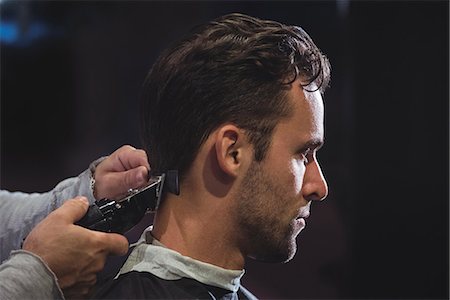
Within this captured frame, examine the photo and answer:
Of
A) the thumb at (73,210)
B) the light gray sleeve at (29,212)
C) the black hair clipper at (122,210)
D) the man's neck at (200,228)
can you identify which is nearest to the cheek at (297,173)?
the man's neck at (200,228)

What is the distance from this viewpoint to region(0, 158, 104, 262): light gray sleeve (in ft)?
5.23

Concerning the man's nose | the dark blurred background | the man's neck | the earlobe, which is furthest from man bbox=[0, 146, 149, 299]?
the dark blurred background

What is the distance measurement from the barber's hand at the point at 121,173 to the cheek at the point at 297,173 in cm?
26

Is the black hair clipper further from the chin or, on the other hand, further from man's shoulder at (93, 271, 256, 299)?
the chin

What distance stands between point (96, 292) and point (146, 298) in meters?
0.09

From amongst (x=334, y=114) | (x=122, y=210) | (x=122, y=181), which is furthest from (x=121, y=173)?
(x=334, y=114)

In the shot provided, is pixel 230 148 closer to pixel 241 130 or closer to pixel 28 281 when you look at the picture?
pixel 241 130

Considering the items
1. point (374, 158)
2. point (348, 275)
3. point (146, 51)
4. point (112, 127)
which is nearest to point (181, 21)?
point (146, 51)

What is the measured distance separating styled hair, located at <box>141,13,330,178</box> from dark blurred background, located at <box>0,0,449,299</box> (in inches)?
75.6

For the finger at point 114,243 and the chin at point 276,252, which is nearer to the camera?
the finger at point 114,243

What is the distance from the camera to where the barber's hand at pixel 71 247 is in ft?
3.88

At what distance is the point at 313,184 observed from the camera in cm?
132

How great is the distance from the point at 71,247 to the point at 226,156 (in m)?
0.29

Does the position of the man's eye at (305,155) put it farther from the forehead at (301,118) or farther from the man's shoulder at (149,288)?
the man's shoulder at (149,288)
